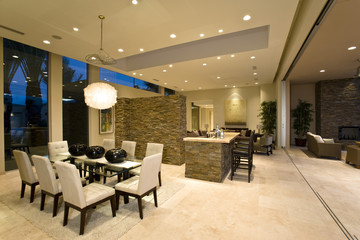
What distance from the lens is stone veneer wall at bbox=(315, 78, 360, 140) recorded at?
7.36m

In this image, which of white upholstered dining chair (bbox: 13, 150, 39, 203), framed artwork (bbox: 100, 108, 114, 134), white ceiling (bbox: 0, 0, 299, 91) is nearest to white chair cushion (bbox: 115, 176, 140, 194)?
white upholstered dining chair (bbox: 13, 150, 39, 203)

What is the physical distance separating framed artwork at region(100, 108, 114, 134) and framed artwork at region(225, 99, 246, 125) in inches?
271

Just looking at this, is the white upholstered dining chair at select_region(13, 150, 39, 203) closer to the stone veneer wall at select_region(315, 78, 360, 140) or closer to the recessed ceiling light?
the recessed ceiling light

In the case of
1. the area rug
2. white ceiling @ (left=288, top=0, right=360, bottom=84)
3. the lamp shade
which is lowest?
the area rug

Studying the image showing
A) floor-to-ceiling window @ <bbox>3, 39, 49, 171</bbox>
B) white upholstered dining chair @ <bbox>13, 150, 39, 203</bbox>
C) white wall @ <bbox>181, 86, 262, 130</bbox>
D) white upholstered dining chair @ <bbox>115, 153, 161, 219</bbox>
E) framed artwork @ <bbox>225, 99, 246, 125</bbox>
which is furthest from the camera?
framed artwork @ <bbox>225, 99, 246, 125</bbox>

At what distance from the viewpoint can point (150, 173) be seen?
8.09 ft

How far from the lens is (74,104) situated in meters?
5.86

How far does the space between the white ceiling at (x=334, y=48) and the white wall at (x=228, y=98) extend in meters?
2.73

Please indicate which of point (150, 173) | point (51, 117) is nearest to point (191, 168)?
point (150, 173)

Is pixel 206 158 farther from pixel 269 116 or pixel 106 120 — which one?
pixel 269 116

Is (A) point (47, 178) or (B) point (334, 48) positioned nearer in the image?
(A) point (47, 178)

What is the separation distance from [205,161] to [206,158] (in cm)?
8

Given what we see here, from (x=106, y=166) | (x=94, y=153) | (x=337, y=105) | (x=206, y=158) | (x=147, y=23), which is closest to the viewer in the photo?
(x=106, y=166)

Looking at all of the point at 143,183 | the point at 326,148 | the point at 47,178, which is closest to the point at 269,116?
the point at 326,148
